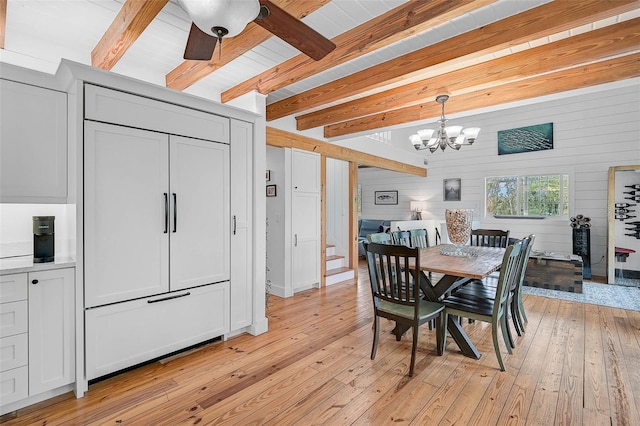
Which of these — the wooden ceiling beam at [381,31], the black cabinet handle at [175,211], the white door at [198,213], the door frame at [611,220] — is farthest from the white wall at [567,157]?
the black cabinet handle at [175,211]

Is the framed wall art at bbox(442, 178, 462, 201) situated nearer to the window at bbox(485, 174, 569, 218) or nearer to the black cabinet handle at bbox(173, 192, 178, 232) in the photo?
the window at bbox(485, 174, 569, 218)

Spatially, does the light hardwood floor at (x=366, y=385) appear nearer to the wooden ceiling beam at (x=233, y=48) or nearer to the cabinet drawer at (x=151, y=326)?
the cabinet drawer at (x=151, y=326)

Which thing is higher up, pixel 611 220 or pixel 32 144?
pixel 32 144

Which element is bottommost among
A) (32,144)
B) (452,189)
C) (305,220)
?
(305,220)

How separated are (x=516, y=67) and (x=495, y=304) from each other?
2.15 metres

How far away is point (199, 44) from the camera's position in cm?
174

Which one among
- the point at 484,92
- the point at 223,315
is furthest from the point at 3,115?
the point at 484,92

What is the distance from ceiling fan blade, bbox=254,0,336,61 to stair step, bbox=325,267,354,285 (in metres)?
3.93

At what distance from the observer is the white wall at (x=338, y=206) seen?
5.87 meters

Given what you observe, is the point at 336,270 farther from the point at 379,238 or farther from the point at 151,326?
the point at 151,326

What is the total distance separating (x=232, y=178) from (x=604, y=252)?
23.3ft

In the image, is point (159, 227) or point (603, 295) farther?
point (603, 295)

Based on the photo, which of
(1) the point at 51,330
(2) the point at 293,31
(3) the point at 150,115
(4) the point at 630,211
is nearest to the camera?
(2) the point at 293,31

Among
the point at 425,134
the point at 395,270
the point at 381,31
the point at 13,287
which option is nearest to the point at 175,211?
the point at 13,287
